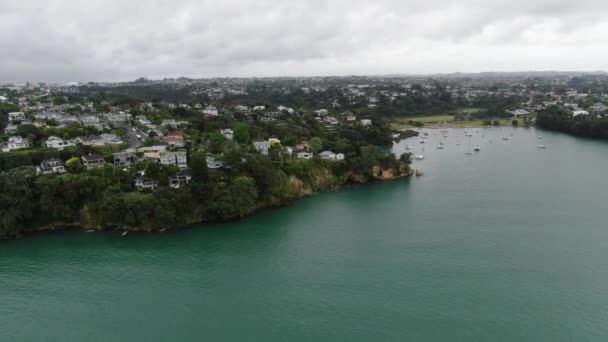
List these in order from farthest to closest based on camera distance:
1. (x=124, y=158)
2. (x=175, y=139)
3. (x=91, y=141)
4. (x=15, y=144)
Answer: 1. (x=175, y=139)
2. (x=91, y=141)
3. (x=15, y=144)
4. (x=124, y=158)

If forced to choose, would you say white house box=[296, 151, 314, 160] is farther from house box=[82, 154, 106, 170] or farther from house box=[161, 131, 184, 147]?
house box=[82, 154, 106, 170]

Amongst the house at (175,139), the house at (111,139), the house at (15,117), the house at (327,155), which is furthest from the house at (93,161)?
the house at (15,117)

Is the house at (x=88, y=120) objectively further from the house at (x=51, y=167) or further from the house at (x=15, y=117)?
the house at (x=51, y=167)

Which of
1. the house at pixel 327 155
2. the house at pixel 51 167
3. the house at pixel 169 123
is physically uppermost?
the house at pixel 169 123

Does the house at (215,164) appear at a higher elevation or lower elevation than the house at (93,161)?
lower

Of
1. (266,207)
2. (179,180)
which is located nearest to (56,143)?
(179,180)

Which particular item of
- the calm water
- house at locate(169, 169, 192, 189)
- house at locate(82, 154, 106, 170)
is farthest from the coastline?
house at locate(82, 154, 106, 170)

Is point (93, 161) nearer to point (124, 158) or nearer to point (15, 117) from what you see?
point (124, 158)
